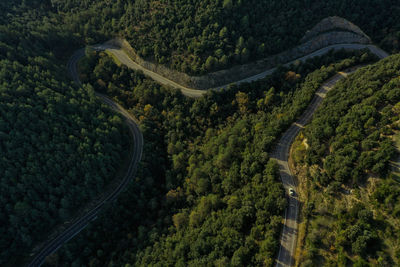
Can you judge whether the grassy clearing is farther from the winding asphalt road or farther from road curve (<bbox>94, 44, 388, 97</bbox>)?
road curve (<bbox>94, 44, 388, 97</bbox>)

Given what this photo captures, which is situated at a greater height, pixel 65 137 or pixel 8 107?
pixel 8 107

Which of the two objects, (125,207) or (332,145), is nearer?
(332,145)

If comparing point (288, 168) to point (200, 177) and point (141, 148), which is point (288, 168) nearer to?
point (200, 177)

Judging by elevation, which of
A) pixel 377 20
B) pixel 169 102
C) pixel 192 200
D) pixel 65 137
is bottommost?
pixel 192 200

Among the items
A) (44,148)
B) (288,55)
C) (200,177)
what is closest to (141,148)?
(44,148)

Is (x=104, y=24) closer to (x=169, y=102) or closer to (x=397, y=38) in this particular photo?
(x=169, y=102)

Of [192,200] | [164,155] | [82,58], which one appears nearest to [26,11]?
[82,58]

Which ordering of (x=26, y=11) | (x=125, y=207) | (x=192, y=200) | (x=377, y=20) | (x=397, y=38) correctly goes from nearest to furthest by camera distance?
(x=192, y=200) → (x=125, y=207) → (x=397, y=38) → (x=377, y=20) → (x=26, y=11)
